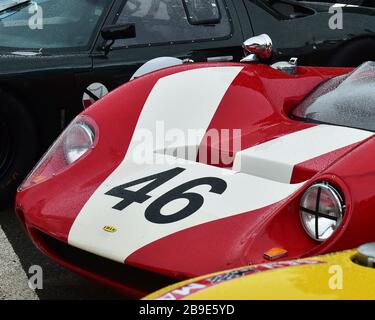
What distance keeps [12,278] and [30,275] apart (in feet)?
0.23

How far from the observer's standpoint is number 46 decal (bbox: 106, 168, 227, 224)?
6.95ft

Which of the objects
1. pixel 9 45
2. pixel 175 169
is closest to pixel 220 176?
pixel 175 169

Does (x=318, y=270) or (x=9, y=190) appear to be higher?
(x=318, y=270)

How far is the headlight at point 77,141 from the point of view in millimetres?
2598

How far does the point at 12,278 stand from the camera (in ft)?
9.51

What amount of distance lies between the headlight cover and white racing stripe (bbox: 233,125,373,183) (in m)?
0.61

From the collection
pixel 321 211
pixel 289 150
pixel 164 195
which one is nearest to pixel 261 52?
pixel 289 150

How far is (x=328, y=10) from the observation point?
14.9 feet

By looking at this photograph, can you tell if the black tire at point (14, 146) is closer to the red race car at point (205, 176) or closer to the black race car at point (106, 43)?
the black race car at point (106, 43)

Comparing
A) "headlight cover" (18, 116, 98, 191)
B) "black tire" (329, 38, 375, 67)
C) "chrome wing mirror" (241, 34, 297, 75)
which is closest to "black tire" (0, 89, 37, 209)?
"headlight cover" (18, 116, 98, 191)

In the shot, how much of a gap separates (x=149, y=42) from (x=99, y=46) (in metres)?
0.28

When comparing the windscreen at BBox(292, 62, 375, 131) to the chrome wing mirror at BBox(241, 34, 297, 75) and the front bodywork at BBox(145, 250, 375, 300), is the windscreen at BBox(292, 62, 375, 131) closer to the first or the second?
the chrome wing mirror at BBox(241, 34, 297, 75)
